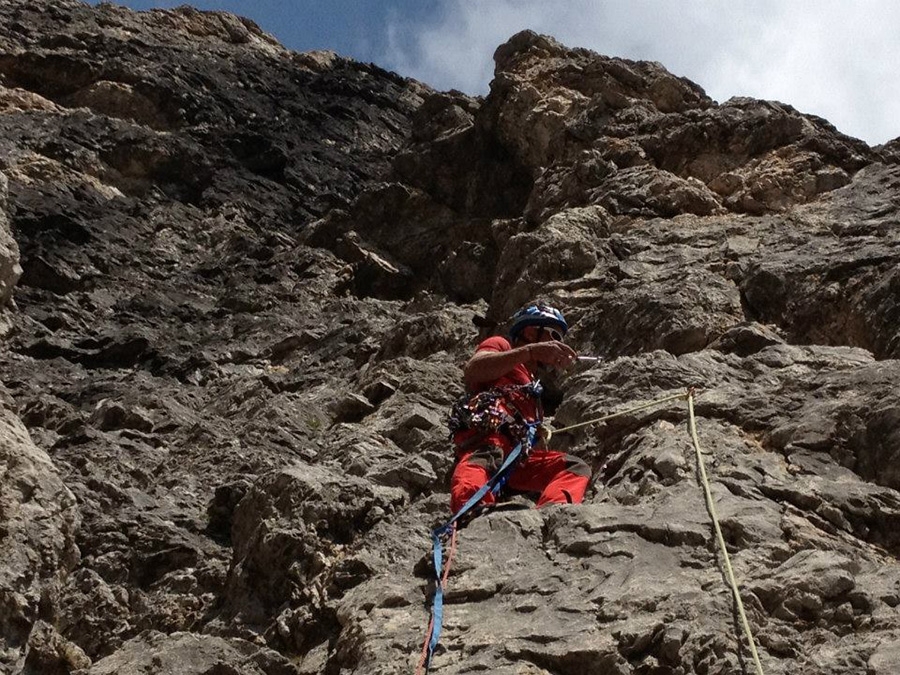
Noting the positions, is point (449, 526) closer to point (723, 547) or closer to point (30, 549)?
Answer: point (723, 547)

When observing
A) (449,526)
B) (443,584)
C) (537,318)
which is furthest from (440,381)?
(443,584)

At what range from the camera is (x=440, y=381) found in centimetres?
1020

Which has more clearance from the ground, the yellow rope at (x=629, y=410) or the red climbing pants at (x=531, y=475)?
the yellow rope at (x=629, y=410)

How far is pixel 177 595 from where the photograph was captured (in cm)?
736

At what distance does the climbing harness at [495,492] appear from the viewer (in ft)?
15.4

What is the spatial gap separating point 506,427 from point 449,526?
4.20 ft

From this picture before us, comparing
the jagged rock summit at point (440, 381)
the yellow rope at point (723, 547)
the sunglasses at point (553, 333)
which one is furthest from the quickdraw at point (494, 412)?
the yellow rope at point (723, 547)

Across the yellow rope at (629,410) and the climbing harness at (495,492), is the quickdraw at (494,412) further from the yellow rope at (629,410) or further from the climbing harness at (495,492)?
the yellow rope at (629,410)

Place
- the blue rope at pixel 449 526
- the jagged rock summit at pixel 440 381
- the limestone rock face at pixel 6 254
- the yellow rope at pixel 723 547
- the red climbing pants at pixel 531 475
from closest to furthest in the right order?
the yellow rope at pixel 723 547 < the blue rope at pixel 449 526 < the jagged rock summit at pixel 440 381 < the red climbing pants at pixel 531 475 < the limestone rock face at pixel 6 254

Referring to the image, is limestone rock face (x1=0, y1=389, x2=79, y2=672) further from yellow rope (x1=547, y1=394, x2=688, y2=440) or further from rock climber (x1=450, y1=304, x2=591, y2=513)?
yellow rope (x1=547, y1=394, x2=688, y2=440)

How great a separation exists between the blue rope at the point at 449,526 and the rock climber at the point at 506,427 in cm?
9

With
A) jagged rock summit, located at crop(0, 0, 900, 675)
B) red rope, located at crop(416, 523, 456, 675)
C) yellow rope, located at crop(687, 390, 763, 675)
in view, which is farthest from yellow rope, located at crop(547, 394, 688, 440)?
red rope, located at crop(416, 523, 456, 675)

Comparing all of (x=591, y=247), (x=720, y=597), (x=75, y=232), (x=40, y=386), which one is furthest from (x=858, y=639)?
(x=75, y=232)

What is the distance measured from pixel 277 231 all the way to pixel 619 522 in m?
14.6
